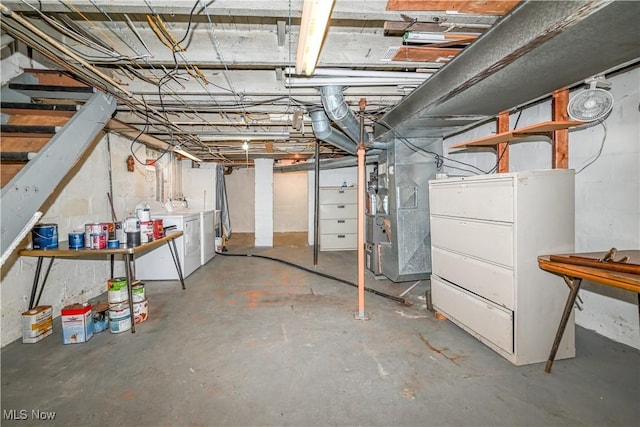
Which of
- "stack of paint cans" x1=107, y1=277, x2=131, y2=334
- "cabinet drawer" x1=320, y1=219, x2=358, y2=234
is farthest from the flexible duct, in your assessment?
"cabinet drawer" x1=320, y1=219, x2=358, y2=234

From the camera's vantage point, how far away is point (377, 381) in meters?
1.71

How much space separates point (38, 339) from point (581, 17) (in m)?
3.96

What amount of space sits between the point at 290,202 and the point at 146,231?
654cm

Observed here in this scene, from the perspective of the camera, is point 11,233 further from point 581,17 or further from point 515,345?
point 515,345

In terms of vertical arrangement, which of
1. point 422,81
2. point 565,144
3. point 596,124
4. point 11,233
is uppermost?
point 422,81

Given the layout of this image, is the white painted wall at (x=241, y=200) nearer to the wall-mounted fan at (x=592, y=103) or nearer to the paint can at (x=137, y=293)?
the paint can at (x=137, y=293)

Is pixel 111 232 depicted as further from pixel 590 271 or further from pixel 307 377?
pixel 590 271

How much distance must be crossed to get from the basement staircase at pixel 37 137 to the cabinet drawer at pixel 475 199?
3.02 m

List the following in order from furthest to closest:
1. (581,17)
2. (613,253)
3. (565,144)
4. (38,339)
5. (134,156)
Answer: (134,156) → (38,339) → (565,144) → (613,253) → (581,17)

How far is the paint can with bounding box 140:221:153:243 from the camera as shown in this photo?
2.70m

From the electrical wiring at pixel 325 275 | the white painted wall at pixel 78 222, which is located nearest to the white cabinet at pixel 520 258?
the electrical wiring at pixel 325 275

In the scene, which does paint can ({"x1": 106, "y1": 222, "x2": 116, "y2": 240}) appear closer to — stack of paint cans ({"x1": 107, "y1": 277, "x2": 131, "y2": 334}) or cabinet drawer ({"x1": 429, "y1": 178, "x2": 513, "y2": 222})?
stack of paint cans ({"x1": 107, "y1": 277, "x2": 131, "y2": 334})

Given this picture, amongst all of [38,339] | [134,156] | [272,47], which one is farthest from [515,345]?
[134,156]

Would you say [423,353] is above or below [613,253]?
below
